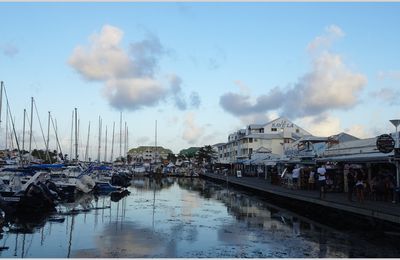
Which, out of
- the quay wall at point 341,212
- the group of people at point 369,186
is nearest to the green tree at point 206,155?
the quay wall at point 341,212

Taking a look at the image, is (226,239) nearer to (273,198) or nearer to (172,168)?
(273,198)

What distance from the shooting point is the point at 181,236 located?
64.2ft

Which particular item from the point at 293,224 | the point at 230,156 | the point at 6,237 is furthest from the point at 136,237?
the point at 230,156

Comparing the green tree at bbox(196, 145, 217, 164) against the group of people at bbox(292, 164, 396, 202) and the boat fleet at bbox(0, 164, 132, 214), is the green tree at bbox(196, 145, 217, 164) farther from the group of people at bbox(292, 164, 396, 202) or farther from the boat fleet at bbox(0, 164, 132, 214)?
the group of people at bbox(292, 164, 396, 202)

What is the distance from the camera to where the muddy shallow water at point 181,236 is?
52.8 feet

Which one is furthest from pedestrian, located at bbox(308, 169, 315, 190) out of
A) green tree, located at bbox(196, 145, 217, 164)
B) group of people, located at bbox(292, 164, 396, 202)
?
green tree, located at bbox(196, 145, 217, 164)

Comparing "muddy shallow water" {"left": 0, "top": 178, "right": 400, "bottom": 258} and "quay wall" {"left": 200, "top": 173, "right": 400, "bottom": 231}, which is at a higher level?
"quay wall" {"left": 200, "top": 173, "right": 400, "bottom": 231}

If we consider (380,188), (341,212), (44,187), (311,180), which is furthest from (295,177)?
(44,187)

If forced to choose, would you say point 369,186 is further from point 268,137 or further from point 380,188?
point 268,137

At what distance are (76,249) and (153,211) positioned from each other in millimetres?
13395

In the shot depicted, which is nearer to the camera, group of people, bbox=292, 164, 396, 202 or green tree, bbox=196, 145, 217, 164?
group of people, bbox=292, 164, 396, 202

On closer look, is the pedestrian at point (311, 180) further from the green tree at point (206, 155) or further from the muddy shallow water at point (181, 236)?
the green tree at point (206, 155)

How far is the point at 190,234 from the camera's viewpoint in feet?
66.0

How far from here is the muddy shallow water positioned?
1609 centimetres
